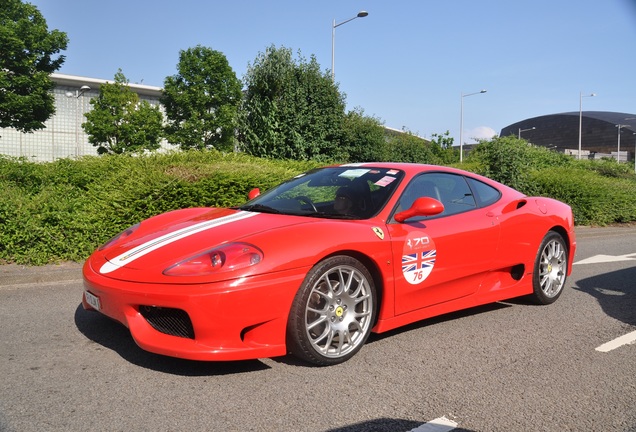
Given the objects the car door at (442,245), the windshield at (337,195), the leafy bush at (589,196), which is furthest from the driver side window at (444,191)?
the leafy bush at (589,196)


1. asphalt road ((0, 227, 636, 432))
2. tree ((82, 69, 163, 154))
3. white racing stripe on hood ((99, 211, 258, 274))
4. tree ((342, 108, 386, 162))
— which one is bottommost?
asphalt road ((0, 227, 636, 432))

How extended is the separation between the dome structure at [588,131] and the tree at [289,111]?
6640cm

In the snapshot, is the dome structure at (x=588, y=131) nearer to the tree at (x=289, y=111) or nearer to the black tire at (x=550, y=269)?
the tree at (x=289, y=111)

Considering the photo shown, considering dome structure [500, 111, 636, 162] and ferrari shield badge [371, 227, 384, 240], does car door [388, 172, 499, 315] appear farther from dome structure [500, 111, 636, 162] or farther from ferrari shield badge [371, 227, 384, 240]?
dome structure [500, 111, 636, 162]

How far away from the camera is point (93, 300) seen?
367cm

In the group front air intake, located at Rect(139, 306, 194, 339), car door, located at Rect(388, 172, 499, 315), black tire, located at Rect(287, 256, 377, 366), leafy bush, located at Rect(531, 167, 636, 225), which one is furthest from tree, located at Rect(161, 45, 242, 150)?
front air intake, located at Rect(139, 306, 194, 339)

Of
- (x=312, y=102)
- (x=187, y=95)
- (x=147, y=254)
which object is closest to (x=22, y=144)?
(x=187, y=95)

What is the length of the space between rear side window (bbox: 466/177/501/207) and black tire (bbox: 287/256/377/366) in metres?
1.62

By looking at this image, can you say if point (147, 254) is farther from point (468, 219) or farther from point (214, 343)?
point (468, 219)

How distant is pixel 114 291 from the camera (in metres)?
3.40

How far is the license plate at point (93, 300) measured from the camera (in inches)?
142

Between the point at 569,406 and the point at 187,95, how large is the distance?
3544 cm

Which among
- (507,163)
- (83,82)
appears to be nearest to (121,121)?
(83,82)

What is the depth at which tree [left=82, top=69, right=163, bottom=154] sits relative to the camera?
37312mm
